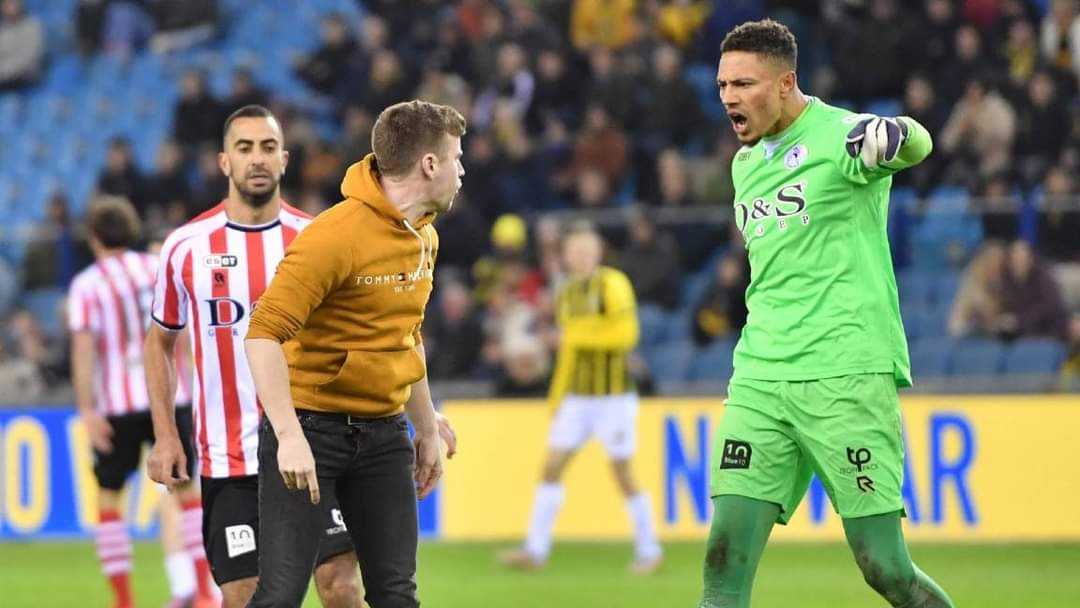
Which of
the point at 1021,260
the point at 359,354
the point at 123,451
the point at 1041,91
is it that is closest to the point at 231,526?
the point at 359,354

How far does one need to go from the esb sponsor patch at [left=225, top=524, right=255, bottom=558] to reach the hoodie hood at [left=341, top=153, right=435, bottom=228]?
1620 mm

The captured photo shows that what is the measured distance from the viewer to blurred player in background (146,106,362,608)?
6922 millimetres

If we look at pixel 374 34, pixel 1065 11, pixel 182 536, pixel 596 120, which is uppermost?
pixel 374 34

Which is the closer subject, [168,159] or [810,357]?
[810,357]

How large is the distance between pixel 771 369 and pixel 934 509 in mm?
7752

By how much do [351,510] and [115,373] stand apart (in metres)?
4.73

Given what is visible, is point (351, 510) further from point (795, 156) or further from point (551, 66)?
point (551, 66)

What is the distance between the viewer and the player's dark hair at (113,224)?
10117 mm

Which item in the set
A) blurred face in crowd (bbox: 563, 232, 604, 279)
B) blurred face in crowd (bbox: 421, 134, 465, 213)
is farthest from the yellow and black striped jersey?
blurred face in crowd (bbox: 421, 134, 465, 213)

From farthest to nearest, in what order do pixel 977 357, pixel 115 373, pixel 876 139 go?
pixel 977 357, pixel 115 373, pixel 876 139

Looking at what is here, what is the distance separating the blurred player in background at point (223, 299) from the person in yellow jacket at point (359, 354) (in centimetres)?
113

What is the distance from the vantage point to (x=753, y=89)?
6.20 m

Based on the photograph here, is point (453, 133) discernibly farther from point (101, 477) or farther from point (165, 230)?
point (165, 230)

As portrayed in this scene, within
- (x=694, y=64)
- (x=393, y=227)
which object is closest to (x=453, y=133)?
(x=393, y=227)
